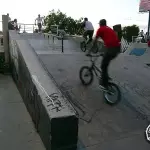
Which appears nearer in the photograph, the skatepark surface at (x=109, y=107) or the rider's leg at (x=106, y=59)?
the skatepark surface at (x=109, y=107)

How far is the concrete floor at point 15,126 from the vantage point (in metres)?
4.04

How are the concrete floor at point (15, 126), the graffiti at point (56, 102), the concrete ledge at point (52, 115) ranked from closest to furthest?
the concrete ledge at point (52, 115) → the graffiti at point (56, 102) → the concrete floor at point (15, 126)

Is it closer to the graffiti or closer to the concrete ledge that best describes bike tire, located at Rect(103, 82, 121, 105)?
the concrete ledge

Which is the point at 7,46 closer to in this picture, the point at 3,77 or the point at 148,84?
the point at 3,77

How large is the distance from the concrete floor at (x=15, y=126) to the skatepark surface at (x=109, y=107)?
0.93 m

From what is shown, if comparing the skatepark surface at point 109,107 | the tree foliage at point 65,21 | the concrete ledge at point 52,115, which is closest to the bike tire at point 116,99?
the skatepark surface at point 109,107

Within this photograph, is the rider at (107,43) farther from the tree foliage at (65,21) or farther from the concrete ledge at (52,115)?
the tree foliage at (65,21)

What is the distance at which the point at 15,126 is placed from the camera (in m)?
4.76

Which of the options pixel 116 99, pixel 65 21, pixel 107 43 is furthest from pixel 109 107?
pixel 65 21

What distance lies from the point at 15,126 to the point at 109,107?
2.11m

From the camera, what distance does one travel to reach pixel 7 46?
9781 mm

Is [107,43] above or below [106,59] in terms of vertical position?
above

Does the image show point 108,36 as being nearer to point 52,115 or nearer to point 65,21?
point 52,115

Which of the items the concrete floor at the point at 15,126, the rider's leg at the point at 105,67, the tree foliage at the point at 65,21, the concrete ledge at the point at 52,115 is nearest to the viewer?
the concrete ledge at the point at 52,115
